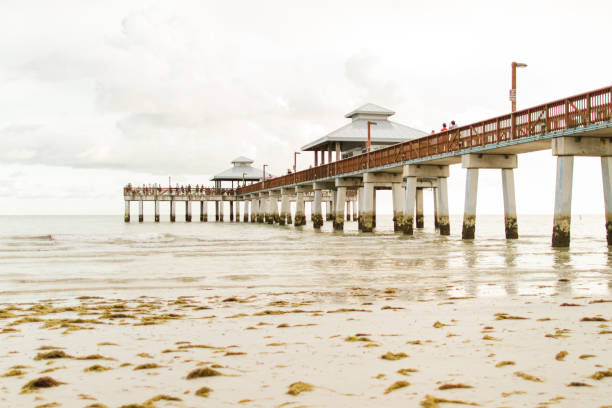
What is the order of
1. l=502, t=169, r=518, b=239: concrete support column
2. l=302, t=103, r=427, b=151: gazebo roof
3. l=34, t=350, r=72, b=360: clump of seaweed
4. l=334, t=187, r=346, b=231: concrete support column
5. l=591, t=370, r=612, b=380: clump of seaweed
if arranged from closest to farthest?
l=591, t=370, r=612, b=380: clump of seaweed < l=34, t=350, r=72, b=360: clump of seaweed < l=502, t=169, r=518, b=239: concrete support column < l=334, t=187, r=346, b=231: concrete support column < l=302, t=103, r=427, b=151: gazebo roof

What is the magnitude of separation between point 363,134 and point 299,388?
185 ft

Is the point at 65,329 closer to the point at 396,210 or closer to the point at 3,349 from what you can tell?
the point at 3,349

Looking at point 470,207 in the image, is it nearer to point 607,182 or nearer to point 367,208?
point 607,182

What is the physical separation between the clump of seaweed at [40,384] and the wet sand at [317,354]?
0.02 meters

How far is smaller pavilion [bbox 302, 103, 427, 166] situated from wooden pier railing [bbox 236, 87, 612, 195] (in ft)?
47.0

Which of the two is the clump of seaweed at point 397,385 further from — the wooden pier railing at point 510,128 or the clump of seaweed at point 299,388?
the wooden pier railing at point 510,128

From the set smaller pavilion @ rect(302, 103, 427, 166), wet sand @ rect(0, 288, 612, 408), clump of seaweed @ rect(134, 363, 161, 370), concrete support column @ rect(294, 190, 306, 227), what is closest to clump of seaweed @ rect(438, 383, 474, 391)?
wet sand @ rect(0, 288, 612, 408)

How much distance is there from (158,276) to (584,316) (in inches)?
369

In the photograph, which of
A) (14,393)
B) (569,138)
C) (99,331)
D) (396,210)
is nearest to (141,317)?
(99,331)

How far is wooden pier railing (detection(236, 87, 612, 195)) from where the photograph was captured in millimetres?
21281

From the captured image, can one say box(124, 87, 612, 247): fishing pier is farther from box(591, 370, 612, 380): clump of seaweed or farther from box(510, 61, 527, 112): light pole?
box(591, 370, 612, 380): clump of seaweed

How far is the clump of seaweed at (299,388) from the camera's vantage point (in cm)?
431

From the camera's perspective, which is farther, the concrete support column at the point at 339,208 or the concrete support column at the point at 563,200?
the concrete support column at the point at 339,208

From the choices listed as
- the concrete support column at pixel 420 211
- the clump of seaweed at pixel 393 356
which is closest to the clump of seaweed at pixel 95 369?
the clump of seaweed at pixel 393 356
